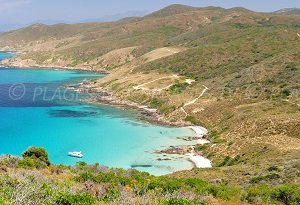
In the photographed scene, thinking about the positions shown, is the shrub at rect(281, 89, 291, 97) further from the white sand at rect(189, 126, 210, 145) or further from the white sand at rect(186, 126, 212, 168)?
the white sand at rect(186, 126, 212, 168)

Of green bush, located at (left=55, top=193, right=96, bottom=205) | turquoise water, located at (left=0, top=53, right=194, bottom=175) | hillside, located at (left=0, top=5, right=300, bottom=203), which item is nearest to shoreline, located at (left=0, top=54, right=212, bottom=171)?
hillside, located at (left=0, top=5, right=300, bottom=203)

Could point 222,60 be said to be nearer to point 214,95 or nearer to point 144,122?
point 214,95

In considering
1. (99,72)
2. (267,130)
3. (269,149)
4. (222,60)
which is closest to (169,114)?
(267,130)

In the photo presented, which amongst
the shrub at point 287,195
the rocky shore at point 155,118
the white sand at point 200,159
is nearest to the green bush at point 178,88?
the rocky shore at point 155,118

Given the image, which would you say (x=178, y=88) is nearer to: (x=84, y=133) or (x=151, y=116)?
(x=151, y=116)

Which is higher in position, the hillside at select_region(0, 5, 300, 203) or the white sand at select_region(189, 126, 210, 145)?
the hillside at select_region(0, 5, 300, 203)

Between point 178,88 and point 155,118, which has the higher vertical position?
point 178,88

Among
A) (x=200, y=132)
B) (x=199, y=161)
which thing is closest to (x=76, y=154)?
(x=199, y=161)

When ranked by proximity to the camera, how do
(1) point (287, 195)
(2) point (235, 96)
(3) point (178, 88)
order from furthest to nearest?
(3) point (178, 88) → (2) point (235, 96) → (1) point (287, 195)
